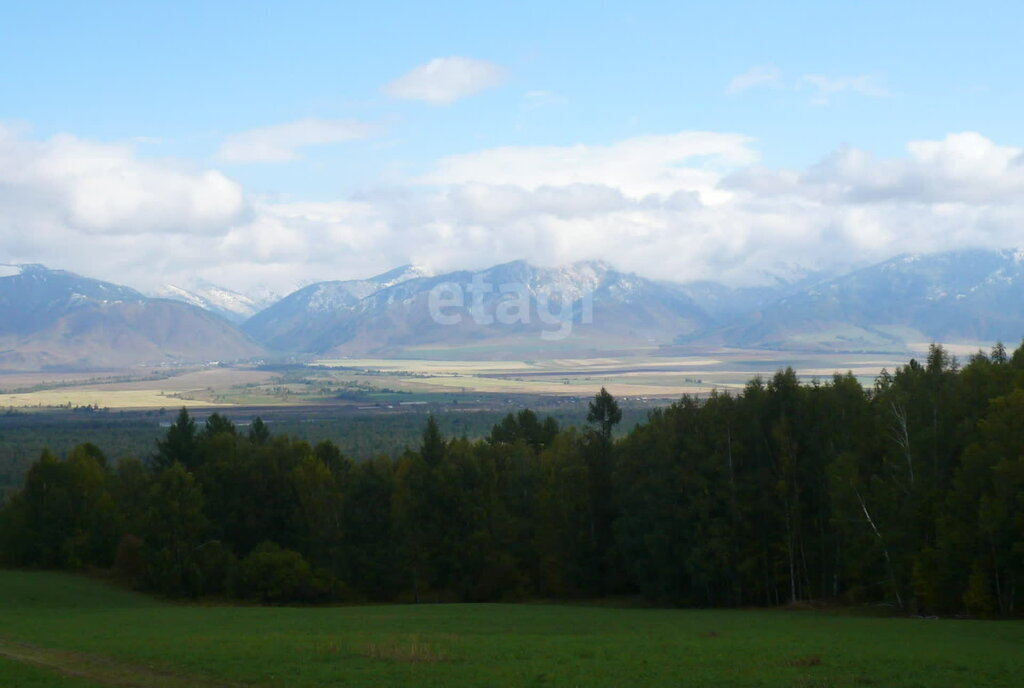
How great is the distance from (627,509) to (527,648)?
2803cm

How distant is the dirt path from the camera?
22344 millimetres

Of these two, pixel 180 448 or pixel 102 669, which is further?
pixel 180 448

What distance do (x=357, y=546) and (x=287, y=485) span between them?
7.84 m

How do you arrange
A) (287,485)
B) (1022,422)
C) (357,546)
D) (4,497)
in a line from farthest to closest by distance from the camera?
(4,497) < (287,485) < (357,546) < (1022,422)

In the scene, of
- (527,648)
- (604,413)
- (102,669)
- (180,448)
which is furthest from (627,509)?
(102,669)

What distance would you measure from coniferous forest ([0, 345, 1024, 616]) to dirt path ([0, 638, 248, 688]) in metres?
27.1

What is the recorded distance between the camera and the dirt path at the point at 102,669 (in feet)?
73.3

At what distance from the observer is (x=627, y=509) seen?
5431cm

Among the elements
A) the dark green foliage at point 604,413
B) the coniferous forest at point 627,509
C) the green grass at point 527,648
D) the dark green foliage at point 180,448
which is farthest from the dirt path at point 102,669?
the dark green foliage at point 180,448

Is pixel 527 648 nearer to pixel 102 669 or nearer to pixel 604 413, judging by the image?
pixel 102 669

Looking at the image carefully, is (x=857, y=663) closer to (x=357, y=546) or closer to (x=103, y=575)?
(x=357, y=546)

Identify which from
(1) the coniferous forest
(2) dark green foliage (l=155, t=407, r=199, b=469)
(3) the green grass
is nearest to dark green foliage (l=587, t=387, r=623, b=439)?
(1) the coniferous forest

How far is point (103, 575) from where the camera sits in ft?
197

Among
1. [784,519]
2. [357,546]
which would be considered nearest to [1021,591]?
[784,519]
